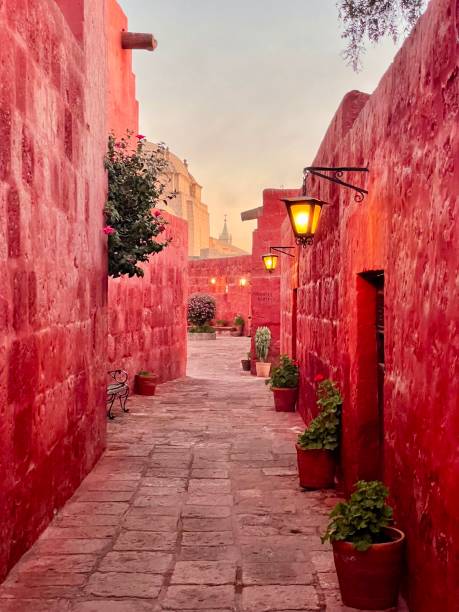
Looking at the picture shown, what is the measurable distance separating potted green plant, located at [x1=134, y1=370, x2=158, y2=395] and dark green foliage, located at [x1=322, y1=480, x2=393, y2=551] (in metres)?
7.63

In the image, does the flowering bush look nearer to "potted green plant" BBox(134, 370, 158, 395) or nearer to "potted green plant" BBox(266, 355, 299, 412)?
"potted green plant" BBox(134, 370, 158, 395)

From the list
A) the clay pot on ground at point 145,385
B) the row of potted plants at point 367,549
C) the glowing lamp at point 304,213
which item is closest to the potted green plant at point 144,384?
the clay pot on ground at point 145,385

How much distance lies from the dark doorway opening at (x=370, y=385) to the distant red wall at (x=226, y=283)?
22951 millimetres

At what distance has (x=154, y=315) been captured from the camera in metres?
12.1

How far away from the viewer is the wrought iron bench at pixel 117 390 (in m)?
8.12

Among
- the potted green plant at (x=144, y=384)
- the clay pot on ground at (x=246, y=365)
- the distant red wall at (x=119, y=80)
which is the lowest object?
the clay pot on ground at (x=246, y=365)

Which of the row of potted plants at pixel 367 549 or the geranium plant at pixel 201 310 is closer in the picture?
the row of potted plants at pixel 367 549

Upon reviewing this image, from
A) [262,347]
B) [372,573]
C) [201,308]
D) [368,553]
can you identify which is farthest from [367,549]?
[201,308]

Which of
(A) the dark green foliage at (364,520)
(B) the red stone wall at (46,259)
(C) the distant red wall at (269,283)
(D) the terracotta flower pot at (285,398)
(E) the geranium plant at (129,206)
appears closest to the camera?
(A) the dark green foliage at (364,520)

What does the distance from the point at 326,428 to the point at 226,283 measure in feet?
76.9

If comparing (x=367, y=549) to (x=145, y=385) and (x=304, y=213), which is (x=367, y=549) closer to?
(x=304, y=213)

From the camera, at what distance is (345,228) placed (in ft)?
17.1

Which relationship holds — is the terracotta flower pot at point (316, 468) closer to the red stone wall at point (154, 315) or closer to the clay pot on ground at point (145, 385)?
the red stone wall at point (154, 315)

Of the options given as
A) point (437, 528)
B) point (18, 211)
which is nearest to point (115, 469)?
point (18, 211)
